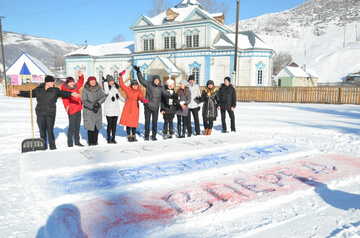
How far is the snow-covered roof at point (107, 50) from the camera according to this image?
33938mm

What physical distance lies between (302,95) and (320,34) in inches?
3792

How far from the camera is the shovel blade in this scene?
18.0 feet

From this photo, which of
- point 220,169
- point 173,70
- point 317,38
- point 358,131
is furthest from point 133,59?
point 317,38

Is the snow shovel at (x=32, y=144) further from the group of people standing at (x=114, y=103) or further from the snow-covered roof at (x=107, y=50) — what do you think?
the snow-covered roof at (x=107, y=50)

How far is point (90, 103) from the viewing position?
6105 millimetres

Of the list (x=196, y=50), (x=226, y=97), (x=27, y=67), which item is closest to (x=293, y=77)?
(x=196, y=50)

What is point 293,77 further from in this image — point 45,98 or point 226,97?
point 45,98

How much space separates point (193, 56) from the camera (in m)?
28.8

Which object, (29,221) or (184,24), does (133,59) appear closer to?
(184,24)

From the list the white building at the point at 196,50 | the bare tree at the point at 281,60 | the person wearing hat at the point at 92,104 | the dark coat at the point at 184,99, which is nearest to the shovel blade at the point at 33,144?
the person wearing hat at the point at 92,104

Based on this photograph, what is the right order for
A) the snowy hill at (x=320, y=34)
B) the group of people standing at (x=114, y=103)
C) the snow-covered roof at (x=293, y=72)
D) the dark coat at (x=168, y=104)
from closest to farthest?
the group of people standing at (x=114, y=103) → the dark coat at (x=168, y=104) → the snow-covered roof at (x=293, y=72) → the snowy hill at (x=320, y=34)

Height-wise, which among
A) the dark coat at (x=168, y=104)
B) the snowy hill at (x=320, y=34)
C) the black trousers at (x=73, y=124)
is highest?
the snowy hill at (x=320, y=34)

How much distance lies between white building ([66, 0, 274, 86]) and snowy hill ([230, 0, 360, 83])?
39940 mm

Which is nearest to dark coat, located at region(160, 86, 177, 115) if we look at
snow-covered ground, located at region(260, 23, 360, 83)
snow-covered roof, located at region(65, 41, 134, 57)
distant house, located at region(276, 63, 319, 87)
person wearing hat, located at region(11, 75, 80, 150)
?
person wearing hat, located at region(11, 75, 80, 150)
